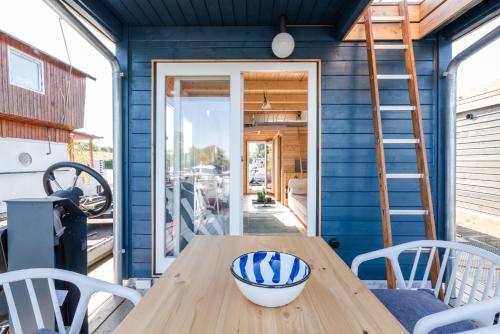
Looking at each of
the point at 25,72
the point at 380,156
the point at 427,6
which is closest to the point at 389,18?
the point at 427,6

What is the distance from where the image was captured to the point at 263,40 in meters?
2.44

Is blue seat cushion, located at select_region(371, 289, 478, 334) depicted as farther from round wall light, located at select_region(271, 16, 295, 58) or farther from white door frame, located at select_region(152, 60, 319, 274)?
round wall light, located at select_region(271, 16, 295, 58)

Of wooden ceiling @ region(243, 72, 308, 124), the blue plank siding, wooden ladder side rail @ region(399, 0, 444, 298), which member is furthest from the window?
wooden ladder side rail @ region(399, 0, 444, 298)

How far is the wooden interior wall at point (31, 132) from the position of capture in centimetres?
334

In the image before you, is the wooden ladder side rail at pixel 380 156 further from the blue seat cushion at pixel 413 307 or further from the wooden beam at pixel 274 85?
the wooden beam at pixel 274 85

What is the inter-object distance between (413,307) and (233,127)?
1.90 m

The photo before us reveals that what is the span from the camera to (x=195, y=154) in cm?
259

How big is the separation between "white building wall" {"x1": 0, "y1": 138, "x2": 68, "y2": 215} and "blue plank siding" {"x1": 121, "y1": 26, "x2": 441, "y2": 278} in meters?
1.44

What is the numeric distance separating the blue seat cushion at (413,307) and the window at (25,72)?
174 inches

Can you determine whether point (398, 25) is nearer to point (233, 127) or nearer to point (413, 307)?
point (233, 127)

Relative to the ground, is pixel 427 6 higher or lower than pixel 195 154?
higher

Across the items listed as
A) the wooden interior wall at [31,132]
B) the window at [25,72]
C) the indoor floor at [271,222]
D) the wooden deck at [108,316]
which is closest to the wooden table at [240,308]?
the wooden deck at [108,316]

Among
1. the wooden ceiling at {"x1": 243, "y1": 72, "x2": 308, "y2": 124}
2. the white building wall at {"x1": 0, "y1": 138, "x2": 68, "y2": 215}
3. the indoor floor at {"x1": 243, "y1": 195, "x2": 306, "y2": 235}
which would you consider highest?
the wooden ceiling at {"x1": 243, "y1": 72, "x2": 308, "y2": 124}

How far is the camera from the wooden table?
0.67 metres
